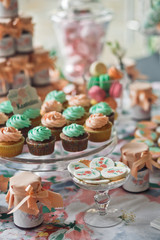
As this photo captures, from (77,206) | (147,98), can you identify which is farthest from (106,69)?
(77,206)

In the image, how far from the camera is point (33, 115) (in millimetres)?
1829

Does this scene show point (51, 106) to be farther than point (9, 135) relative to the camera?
Yes

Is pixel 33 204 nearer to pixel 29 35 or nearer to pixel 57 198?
pixel 57 198

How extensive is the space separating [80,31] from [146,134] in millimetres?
1069

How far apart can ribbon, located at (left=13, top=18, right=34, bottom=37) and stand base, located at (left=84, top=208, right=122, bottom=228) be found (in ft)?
4.19

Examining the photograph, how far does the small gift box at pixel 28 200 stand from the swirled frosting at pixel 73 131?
304 millimetres

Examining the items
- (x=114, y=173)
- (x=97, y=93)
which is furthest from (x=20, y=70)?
(x=114, y=173)

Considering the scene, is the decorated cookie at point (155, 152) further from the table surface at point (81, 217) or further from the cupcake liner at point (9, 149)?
the cupcake liner at point (9, 149)

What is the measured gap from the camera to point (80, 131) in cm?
168

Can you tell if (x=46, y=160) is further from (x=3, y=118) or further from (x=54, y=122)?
(x=3, y=118)

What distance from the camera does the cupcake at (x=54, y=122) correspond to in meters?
1.75

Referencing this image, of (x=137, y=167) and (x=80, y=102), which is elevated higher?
(x=80, y=102)

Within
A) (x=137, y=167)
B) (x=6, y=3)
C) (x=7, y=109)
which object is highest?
(x=6, y=3)

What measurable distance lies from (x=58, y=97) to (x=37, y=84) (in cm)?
58
